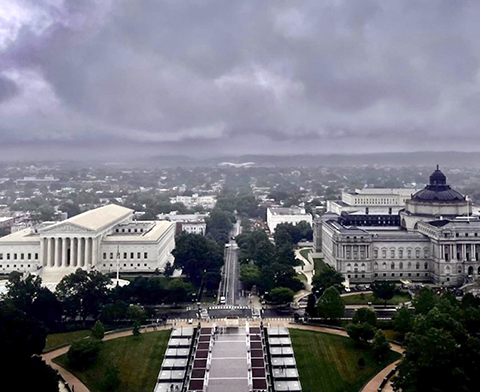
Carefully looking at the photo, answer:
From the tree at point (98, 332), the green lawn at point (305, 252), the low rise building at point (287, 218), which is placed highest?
the low rise building at point (287, 218)

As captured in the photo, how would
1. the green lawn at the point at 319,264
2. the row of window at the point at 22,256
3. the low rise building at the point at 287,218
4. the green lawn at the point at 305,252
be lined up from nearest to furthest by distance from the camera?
the row of window at the point at 22,256 → the green lawn at the point at 319,264 → the green lawn at the point at 305,252 → the low rise building at the point at 287,218

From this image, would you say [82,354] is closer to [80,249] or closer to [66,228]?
[80,249]

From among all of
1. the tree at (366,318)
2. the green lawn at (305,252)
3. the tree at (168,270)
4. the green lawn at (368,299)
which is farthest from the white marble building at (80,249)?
the tree at (366,318)

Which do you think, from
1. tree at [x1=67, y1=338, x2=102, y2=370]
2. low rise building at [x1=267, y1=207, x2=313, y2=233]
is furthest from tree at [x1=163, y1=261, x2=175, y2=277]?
low rise building at [x1=267, y1=207, x2=313, y2=233]

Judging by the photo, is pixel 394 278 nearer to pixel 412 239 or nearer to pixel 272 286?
pixel 412 239

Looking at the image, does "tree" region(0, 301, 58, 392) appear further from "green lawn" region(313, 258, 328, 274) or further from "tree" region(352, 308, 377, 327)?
"green lawn" region(313, 258, 328, 274)

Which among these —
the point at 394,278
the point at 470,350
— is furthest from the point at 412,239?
the point at 470,350

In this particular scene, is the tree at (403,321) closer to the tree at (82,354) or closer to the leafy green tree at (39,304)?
the tree at (82,354)

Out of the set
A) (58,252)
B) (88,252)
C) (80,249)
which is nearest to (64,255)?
(58,252)
